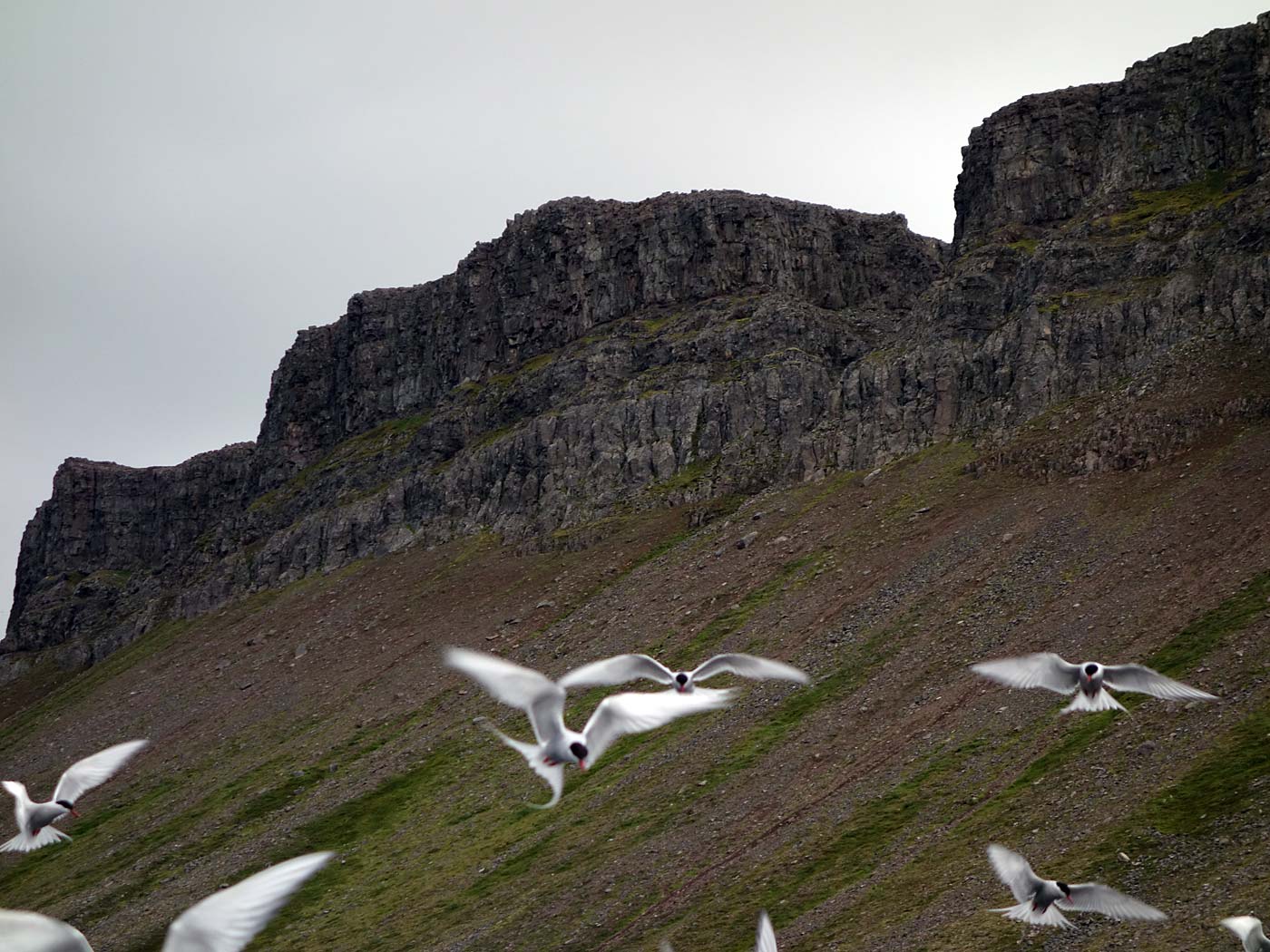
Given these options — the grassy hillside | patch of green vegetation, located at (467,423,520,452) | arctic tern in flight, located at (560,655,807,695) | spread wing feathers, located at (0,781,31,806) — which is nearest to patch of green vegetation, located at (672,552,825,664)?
the grassy hillside

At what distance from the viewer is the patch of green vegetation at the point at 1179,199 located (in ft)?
350

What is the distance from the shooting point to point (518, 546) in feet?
400

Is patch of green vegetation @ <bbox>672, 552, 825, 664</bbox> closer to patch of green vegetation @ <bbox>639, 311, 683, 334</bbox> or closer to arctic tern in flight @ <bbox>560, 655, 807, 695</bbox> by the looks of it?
arctic tern in flight @ <bbox>560, 655, 807, 695</bbox>

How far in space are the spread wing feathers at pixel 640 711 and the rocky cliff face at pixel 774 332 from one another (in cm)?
6881

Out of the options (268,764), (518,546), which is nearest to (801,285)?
(518,546)

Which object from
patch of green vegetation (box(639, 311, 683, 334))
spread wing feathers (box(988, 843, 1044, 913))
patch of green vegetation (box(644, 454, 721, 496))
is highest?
patch of green vegetation (box(639, 311, 683, 334))

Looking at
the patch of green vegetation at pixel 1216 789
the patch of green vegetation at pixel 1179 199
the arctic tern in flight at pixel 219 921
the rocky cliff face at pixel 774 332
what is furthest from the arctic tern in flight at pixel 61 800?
the patch of green vegetation at pixel 1179 199

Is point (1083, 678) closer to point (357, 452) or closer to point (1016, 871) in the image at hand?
point (1016, 871)

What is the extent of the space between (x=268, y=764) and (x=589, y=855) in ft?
147

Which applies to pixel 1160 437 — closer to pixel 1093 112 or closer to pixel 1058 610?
pixel 1058 610

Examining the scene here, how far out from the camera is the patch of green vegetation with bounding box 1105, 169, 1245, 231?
106688 mm

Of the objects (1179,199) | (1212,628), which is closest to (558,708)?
(1212,628)

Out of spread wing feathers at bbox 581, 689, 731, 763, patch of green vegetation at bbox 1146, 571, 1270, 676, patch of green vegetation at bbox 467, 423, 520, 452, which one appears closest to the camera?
spread wing feathers at bbox 581, 689, 731, 763

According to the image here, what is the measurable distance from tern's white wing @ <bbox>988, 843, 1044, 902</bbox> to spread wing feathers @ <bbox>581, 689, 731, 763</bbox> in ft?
24.8
